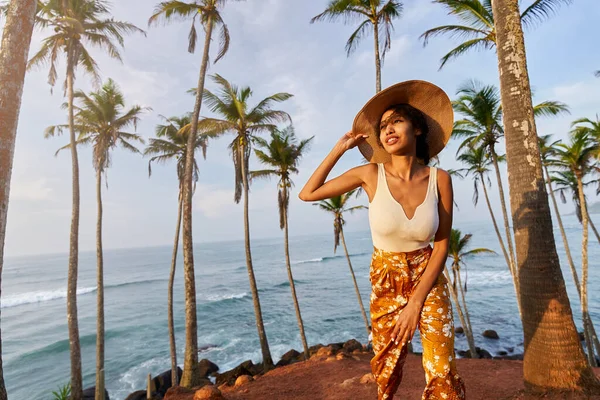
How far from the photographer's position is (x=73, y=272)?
36.4 feet

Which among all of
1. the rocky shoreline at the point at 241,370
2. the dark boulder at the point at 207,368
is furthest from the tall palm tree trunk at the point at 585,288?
the dark boulder at the point at 207,368

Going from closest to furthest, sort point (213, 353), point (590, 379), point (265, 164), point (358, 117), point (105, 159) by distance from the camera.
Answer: point (358, 117) < point (590, 379) < point (105, 159) < point (265, 164) < point (213, 353)

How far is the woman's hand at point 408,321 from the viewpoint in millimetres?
1592

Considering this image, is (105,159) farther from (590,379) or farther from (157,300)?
(157,300)

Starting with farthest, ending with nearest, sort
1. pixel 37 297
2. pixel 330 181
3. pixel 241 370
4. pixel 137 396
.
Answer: pixel 37 297 → pixel 241 370 → pixel 137 396 → pixel 330 181

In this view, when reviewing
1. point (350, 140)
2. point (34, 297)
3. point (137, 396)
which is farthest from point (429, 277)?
point (34, 297)

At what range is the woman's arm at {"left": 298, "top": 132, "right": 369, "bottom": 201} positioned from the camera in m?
1.85

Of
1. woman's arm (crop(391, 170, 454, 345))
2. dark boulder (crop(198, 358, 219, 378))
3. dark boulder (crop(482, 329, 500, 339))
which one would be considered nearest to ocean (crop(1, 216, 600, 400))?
dark boulder (crop(482, 329, 500, 339))

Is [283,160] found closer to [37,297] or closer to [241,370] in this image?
[241,370]

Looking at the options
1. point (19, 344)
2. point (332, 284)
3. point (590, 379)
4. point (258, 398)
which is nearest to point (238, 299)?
point (332, 284)

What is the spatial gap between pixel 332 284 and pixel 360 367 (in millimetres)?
34042

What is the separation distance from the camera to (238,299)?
34500 millimetres

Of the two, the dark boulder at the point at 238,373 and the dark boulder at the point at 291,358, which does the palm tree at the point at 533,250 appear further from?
the dark boulder at the point at 291,358

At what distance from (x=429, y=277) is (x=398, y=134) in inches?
32.0
